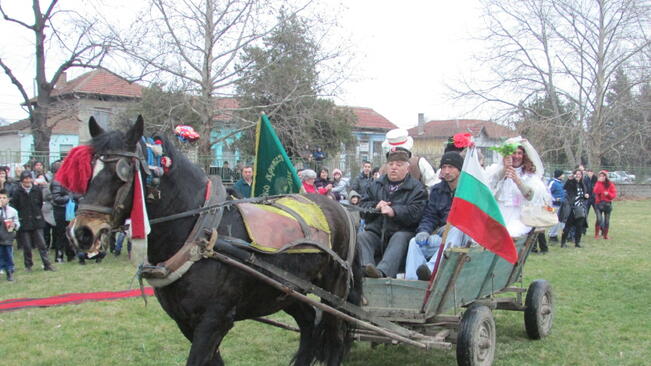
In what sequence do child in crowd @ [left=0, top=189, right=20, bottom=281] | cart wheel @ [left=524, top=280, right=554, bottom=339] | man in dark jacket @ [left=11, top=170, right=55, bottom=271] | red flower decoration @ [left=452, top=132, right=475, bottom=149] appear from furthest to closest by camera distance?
man in dark jacket @ [left=11, top=170, right=55, bottom=271] < child in crowd @ [left=0, top=189, right=20, bottom=281] < cart wheel @ [left=524, top=280, right=554, bottom=339] < red flower decoration @ [left=452, top=132, right=475, bottom=149]

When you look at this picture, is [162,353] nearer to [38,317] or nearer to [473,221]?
[38,317]

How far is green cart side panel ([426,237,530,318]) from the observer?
14.8 ft

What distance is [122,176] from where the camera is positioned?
10.2 ft

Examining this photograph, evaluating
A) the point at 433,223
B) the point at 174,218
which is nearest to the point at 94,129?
the point at 174,218

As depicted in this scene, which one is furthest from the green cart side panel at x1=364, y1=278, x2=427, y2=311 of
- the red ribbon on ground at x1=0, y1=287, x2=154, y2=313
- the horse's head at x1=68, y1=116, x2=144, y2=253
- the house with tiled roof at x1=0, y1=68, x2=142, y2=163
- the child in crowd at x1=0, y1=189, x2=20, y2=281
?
the child in crowd at x1=0, y1=189, x2=20, y2=281

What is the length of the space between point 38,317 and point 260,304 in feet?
13.4

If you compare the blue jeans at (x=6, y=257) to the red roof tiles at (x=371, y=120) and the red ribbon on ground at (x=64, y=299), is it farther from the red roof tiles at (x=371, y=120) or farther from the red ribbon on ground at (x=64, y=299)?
the red roof tiles at (x=371, y=120)

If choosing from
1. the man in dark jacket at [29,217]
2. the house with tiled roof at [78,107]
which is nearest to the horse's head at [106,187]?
the house with tiled roof at [78,107]

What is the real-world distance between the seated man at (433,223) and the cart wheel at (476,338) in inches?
18.9

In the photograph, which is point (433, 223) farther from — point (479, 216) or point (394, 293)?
point (479, 216)

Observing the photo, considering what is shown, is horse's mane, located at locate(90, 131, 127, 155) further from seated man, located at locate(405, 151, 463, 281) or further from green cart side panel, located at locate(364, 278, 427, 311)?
seated man, located at locate(405, 151, 463, 281)

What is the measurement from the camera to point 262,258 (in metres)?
3.73

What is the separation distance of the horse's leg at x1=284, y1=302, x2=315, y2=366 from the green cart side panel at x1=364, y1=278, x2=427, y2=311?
51 centimetres

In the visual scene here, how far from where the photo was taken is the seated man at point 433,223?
5164 millimetres
